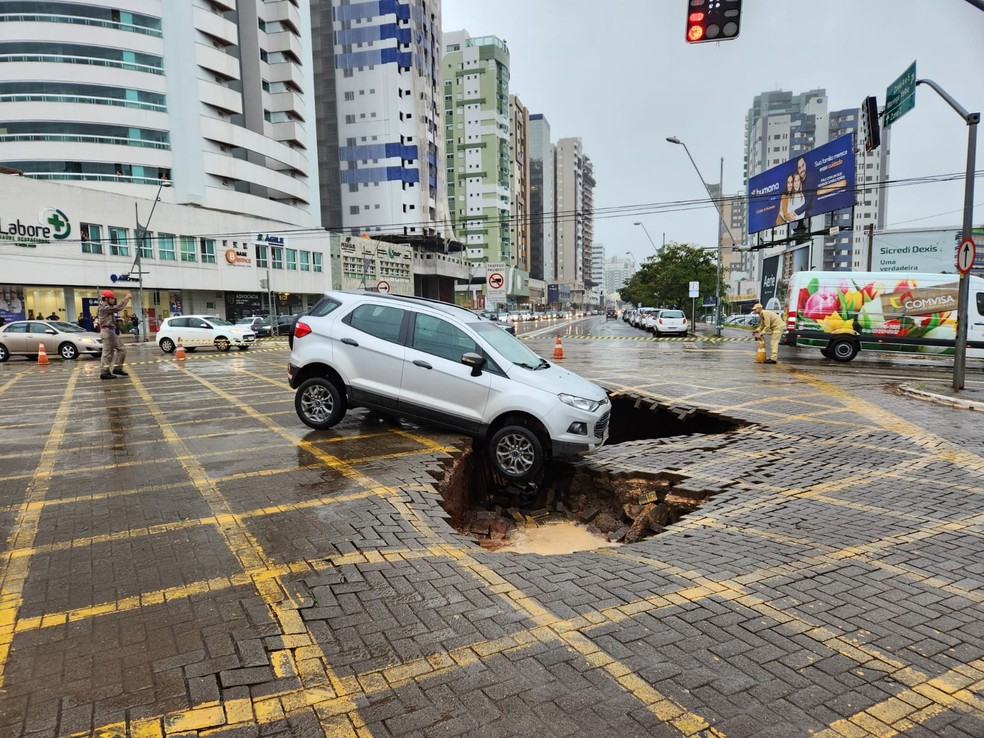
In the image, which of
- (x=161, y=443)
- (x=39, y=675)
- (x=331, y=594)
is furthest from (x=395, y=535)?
(x=161, y=443)

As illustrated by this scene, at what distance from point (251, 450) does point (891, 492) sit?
22.0ft

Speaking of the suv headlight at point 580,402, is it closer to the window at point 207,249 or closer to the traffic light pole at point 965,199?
the traffic light pole at point 965,199

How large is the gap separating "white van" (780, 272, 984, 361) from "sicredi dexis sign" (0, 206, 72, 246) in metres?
39.5

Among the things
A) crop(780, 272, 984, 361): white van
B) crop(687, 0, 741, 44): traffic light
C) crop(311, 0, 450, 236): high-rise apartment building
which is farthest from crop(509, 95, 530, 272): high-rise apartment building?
→ crop(687, 0, 741, 44): traffic light

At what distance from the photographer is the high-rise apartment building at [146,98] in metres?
41.2

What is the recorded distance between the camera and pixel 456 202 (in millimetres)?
116688

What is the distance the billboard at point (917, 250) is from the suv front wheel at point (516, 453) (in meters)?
41.3

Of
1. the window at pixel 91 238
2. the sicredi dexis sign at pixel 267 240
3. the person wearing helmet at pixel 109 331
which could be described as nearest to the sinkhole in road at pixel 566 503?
the person wearing helmet at pixel 109 331

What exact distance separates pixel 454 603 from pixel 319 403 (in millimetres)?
4922

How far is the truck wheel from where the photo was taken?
1770cm

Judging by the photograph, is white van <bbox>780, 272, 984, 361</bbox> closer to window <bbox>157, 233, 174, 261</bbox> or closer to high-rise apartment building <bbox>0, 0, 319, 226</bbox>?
window <bbox>157, 233, 174, 261</bbox>

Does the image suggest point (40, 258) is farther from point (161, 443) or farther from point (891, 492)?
point (891, 492)

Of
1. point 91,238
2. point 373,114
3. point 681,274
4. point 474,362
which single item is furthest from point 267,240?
point 474,362

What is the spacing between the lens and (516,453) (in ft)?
20.1
